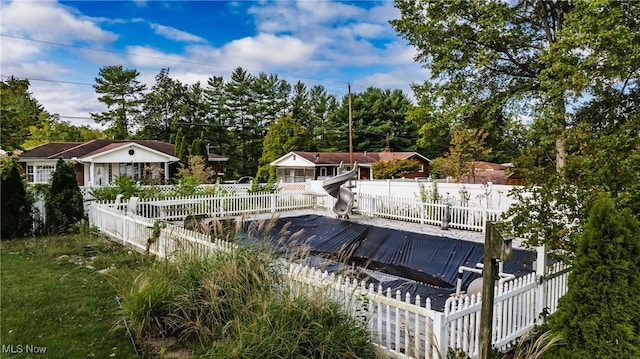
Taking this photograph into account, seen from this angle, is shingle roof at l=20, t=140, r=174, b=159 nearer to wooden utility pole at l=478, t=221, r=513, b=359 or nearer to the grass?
the grass

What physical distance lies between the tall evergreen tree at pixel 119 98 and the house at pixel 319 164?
51.1 ft

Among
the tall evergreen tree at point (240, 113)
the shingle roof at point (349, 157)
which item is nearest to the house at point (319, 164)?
the shingle roof at point (349, 157)

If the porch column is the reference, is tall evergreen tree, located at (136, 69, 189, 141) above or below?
above

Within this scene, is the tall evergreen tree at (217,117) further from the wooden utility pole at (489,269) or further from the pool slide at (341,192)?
the wooden utility pole at (489,269)

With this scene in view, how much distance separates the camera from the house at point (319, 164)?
27.5 meters

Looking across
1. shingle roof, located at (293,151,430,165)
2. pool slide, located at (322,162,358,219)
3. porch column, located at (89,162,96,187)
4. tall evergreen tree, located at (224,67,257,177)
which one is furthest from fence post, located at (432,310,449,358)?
tall evergreen tree, located at (224,67,257,177)

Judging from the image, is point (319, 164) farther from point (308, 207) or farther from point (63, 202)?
point (63, 202)

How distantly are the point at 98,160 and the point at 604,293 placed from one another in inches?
910

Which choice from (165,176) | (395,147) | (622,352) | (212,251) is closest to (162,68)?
(165,176)

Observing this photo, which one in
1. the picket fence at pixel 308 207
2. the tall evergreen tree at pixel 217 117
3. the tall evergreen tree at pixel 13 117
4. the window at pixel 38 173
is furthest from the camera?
the tall evergreen tree at pixel 217 117

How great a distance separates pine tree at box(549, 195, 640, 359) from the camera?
264 centimetres

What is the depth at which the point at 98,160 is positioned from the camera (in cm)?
2075

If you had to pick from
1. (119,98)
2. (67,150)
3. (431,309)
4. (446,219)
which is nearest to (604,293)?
(431,309)

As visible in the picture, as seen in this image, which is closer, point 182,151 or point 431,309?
point 431,309
